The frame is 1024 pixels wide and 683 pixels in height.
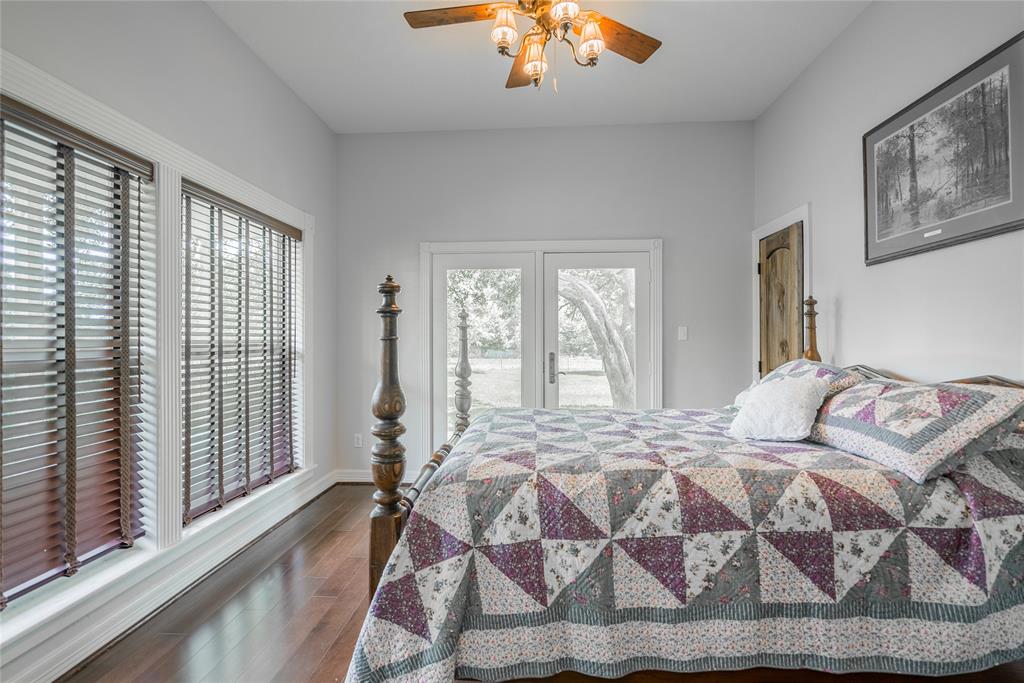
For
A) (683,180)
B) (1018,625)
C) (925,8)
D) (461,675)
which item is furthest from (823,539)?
(683,180)

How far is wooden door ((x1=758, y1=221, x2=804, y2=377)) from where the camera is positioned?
323cm

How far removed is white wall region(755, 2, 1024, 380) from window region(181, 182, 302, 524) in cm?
343

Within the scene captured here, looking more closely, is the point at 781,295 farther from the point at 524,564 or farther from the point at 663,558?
the point at 524,564

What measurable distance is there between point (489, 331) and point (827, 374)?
2.44m

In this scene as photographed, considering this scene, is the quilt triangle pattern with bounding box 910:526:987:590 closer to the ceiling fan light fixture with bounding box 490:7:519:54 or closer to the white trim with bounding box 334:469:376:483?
the ceiling fan light fixture with bounding box 490:7:519:54

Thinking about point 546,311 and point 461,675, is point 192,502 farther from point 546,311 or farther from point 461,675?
point 546,311

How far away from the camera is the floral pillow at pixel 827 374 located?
2025 millimetres

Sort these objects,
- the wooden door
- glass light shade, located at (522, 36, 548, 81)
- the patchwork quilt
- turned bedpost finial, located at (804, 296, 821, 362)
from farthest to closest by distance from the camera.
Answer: the wooden door → turned bedpost finial, located at (804, 296, 821, 362) → glass light shade, located at (522, 36, 548, 81) → the patchwork quilt

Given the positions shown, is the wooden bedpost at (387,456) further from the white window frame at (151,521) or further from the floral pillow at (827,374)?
the floral pillow at (827,374)

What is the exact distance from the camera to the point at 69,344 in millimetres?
1798

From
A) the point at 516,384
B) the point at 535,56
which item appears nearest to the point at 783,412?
the point at 535,56

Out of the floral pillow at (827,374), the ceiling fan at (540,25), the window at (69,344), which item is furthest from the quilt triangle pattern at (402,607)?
the ceiling fan at (540,25)

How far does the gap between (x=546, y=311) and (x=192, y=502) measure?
263cm

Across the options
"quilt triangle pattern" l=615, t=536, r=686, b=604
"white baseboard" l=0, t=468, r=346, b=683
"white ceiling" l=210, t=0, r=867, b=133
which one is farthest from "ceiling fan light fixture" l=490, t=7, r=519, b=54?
"white baseboard" l=0, t=468, r=346, b=683
